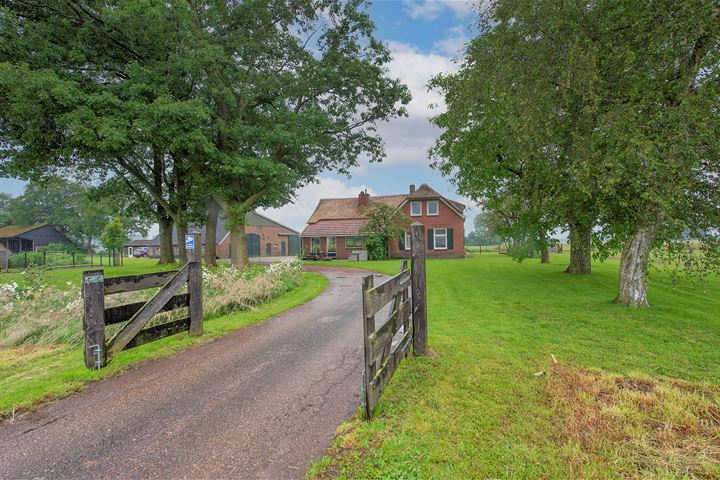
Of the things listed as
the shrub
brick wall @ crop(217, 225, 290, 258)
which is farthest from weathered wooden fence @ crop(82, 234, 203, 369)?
brick wall @ crop(217, 225, 290, 258)

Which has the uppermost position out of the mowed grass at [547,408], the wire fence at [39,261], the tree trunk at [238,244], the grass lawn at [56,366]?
the tree trunk at [238,244]

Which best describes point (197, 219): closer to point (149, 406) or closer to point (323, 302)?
point (323, 302)

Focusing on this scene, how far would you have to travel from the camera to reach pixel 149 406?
3715 mm

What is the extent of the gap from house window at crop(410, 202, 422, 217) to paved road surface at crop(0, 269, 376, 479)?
26.5m

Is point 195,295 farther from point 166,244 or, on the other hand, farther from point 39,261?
point 39,261

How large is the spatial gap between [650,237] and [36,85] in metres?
19.6

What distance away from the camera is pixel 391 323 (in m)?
4.04

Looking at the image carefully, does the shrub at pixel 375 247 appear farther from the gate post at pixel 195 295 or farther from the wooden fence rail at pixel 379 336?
the wooden fence rail at pixel 379 336

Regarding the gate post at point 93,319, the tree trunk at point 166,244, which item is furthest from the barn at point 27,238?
the gate post at point 93,319

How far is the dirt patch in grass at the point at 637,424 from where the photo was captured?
2.64 metres

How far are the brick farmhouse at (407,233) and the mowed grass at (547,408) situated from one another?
23336 mm

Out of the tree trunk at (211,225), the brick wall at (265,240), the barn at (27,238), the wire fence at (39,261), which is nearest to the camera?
the tree trunk at (211,225)

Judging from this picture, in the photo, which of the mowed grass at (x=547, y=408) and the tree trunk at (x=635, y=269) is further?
the tree trunk at (x=635, y=269)

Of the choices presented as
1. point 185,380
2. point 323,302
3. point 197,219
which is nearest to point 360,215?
point 197,219
